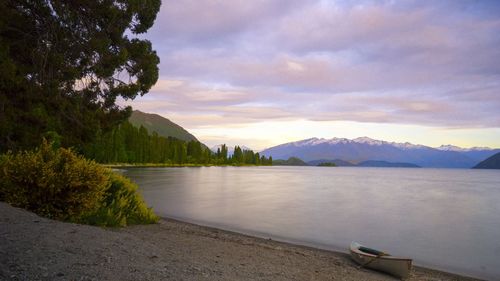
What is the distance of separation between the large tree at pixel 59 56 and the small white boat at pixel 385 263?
14447mm

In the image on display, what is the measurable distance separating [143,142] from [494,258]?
140821 mm

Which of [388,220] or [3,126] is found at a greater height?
[3,126]

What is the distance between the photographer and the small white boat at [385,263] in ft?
44.2

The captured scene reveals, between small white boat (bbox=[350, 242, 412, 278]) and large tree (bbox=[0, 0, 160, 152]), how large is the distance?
47.4 feet

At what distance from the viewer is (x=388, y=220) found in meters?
32.7

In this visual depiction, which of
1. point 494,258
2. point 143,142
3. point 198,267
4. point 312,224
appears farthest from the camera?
point 143,142

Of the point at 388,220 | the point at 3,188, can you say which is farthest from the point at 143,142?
the point at 3,188

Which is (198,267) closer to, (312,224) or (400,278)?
(400,278)

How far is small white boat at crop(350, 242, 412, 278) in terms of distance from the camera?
1347 cm

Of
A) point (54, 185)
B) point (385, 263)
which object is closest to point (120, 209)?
point (54, 185)

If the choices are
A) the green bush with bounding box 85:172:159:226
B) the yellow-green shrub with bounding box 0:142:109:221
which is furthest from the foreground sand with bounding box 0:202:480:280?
the green bush with bounding box 85:172:159:226

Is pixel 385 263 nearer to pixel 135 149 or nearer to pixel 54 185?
pixel 54 185

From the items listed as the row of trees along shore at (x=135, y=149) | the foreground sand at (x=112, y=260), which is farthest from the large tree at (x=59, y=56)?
the row of trees along shore at (x=135, y=149)

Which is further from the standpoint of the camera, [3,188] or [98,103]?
[98,103]
